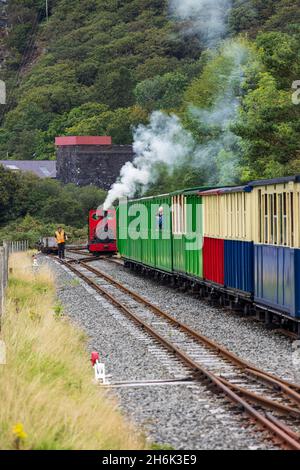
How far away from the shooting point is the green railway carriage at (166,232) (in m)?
28.5

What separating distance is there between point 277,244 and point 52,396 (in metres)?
8.36

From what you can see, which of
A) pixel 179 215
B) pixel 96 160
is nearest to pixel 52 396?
pixel 179 215

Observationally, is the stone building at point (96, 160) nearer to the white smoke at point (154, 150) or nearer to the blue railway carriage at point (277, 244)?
the white smoke at point (154, 150)

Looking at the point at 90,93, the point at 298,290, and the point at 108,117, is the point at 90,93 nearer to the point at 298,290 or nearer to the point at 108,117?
the point at 108,117

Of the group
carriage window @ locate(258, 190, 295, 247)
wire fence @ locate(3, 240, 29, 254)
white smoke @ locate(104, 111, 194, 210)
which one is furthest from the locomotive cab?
carriage window @ locate(258, 190, 295, 247)

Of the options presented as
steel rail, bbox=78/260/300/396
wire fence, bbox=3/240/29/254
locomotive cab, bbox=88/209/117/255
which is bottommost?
steel rail, bbox=78/260/300/396

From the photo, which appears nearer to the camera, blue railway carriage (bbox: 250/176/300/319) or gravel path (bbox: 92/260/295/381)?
gravel path (bbox: 92/260/295/381)

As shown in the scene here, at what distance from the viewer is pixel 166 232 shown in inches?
1281

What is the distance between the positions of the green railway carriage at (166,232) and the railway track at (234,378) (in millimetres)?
3723

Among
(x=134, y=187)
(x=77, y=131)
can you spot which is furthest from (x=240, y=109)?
(x=77, y=131)

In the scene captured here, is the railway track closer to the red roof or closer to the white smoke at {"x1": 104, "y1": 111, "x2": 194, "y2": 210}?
the white smoke at {"x1": 104, "y1": 111, "x2": 194, "y2": 210}

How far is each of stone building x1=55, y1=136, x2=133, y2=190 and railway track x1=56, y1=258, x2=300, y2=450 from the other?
89521 millimetres

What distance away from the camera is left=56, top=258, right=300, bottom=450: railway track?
11962 mm

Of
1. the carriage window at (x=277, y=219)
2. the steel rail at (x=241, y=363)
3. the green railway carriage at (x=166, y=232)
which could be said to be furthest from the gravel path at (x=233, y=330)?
the carriage window at (x=277, y=219)
